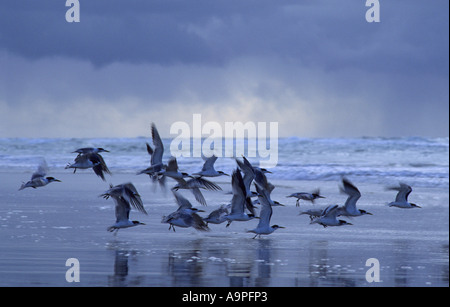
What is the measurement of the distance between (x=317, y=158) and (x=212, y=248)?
70.6 ft

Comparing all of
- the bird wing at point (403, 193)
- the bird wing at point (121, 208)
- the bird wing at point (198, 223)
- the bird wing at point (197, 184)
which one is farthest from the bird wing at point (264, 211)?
the bird wing at point (403, 193)

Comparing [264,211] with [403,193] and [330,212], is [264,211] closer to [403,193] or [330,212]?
[330,212]

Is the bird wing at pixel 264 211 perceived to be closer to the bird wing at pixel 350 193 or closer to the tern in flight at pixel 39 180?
the bird wing at pixel 350 193

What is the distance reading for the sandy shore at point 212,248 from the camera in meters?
10.2

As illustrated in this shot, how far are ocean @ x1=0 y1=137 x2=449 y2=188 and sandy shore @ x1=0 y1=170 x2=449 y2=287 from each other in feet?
22.3

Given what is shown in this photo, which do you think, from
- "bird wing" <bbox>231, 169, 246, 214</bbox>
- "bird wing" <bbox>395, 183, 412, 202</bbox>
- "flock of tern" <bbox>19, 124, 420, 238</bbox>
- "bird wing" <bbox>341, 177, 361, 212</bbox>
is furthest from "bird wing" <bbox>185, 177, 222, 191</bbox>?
"bird wing" <bbox>395, 183, 412, 202</bbox>

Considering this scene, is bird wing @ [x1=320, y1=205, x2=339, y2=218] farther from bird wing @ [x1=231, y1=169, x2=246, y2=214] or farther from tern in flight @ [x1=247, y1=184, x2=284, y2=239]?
bird wing @ [x1=231, y1=169, x2=246, y2=214]

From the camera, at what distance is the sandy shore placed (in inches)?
400

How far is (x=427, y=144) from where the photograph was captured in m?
39.9

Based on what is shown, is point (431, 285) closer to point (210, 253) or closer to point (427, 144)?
point (210, 253)

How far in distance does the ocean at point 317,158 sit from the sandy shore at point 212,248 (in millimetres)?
6807

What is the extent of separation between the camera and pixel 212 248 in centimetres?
1214
